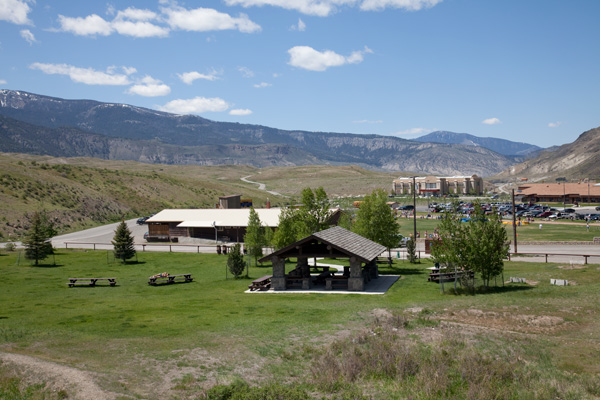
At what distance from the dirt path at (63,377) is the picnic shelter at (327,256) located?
17137 mm

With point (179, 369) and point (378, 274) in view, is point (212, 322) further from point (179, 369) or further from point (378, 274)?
point (378, 274)

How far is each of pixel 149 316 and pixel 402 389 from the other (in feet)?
42.8

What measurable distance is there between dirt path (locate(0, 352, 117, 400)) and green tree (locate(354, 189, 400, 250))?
27.1m

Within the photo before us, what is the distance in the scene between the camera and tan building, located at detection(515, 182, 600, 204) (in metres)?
110

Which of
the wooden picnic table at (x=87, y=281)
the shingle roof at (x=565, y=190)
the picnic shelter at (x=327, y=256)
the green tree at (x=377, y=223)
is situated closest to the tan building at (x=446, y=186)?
the shingle roof at (x=565, y=190)

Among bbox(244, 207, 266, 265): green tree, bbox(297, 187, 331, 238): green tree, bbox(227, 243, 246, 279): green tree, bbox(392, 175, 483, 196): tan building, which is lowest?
bbox(227, 243, 246, 279): green tree

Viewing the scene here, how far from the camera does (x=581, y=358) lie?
51.5 feet

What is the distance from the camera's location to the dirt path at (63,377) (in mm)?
12180

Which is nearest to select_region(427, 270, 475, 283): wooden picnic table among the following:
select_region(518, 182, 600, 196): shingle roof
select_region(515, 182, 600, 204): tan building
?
select_region(515, 182, 600, 204): tan building

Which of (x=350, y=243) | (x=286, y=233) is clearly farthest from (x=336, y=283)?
(x=286, y=233)

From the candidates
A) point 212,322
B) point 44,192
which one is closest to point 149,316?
point 212,322

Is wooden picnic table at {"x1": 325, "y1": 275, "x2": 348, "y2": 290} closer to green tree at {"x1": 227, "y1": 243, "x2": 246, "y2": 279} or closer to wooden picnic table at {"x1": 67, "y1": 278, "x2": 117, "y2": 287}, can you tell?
green tree at {"x1": 227, "y1": 243, "x2": 246, "y2": 279}

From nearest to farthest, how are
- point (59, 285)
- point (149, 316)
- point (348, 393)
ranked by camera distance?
1. point (348, 393)
2. point (149, 316)
3. point (59, 285)

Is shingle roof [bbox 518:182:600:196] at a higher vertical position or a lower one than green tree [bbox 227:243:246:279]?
higher
